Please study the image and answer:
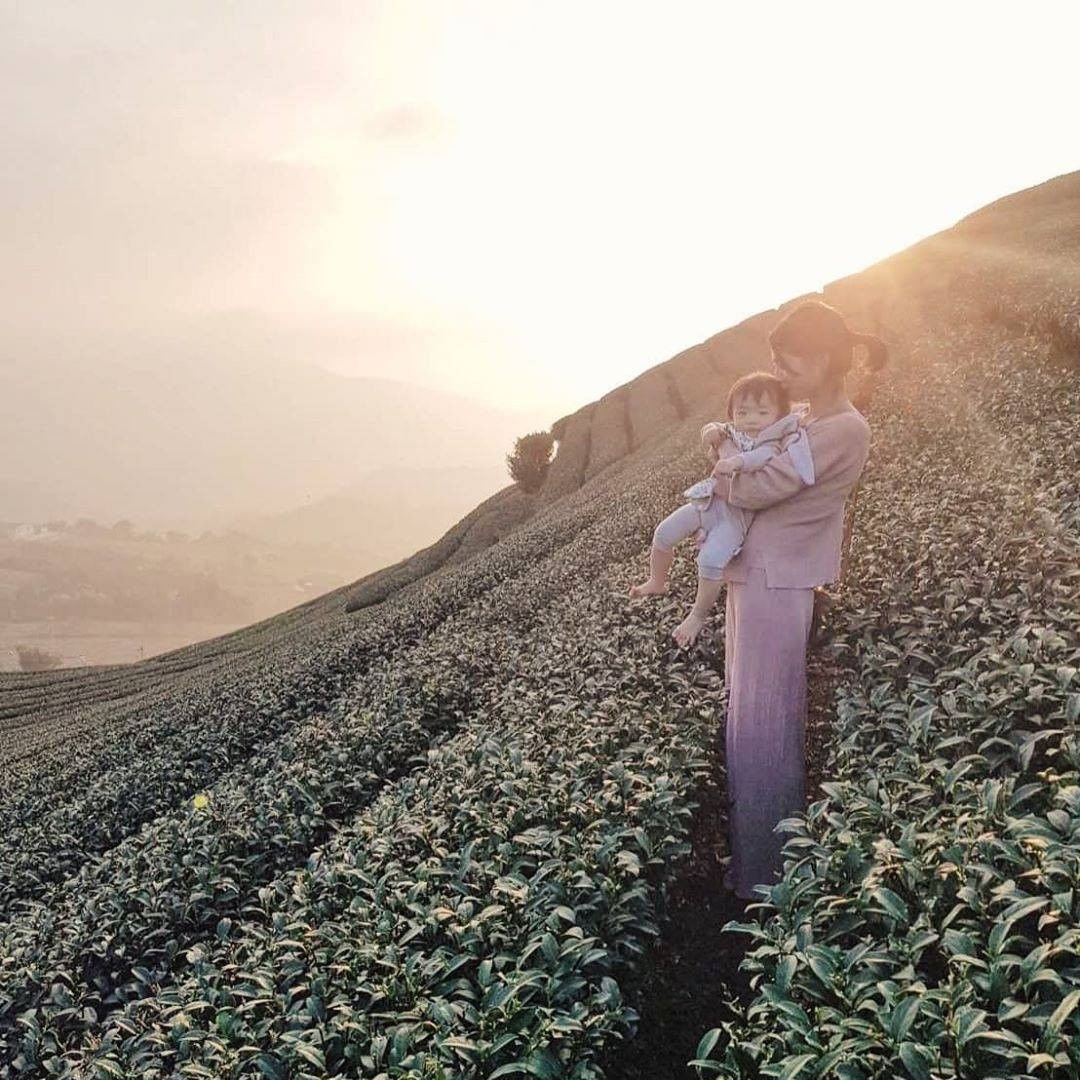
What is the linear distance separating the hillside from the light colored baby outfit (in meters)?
1.63

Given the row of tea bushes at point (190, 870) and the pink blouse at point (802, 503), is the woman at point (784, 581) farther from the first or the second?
the row of tea bushes at point (190, 870)

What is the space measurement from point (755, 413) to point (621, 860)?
3.42m

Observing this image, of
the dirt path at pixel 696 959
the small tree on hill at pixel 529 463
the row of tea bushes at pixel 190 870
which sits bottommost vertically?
the dirt path at pixel 696 959

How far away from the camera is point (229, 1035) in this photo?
16.8 ft

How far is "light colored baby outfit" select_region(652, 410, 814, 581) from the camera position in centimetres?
608

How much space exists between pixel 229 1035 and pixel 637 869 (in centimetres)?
273

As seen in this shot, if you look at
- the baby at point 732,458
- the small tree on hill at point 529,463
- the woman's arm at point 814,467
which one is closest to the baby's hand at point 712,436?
the baby at point 732,458

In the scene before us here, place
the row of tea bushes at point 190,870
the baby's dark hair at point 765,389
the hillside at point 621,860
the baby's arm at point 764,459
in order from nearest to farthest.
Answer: the hillside at point 621,860
the baby's arm at point 764,459
the baby's dark hair at point 765,389
the row of tea bushes at point 190,870

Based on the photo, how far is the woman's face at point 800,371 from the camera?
6207mm

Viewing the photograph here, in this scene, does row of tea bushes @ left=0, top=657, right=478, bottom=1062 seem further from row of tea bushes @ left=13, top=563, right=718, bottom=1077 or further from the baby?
the baby

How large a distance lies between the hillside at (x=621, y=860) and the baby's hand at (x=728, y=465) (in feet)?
6.94

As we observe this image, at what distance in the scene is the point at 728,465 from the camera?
20.1ft

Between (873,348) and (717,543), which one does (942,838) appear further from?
(873,348)

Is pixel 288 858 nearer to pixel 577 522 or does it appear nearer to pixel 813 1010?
pixel 813 1010
